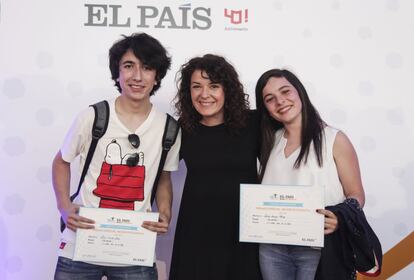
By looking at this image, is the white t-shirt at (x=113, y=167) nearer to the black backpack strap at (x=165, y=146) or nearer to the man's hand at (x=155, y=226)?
the black backpack strap at (x=165, y=146)

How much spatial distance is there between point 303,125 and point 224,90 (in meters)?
0.42

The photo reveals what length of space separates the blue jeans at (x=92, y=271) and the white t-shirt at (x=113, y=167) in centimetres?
5

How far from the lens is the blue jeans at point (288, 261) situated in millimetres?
1578

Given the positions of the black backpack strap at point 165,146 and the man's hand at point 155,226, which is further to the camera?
the black backpack strap at point 165,146

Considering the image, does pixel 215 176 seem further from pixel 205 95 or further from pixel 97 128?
pixel 97 128

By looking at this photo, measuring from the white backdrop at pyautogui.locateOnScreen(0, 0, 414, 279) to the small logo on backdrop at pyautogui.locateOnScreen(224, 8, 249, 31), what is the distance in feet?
0.04

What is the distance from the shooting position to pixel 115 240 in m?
1.62

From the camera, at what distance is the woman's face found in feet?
6.03

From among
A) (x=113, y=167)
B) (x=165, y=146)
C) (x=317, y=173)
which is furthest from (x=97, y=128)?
(x=317, y=173)

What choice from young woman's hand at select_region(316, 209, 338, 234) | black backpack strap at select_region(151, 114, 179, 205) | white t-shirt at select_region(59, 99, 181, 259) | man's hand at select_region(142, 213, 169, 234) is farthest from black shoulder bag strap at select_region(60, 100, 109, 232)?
young woman's hand at select_region(316, 209, 338, 234)

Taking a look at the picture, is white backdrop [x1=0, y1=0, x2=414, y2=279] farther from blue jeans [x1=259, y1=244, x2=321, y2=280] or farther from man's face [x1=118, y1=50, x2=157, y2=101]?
blue jeans [x1=259, y1=244, x2=321, y2=280]

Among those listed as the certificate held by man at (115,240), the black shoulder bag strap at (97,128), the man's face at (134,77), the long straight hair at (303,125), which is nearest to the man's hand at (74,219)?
the certificate held by man at (115,240)

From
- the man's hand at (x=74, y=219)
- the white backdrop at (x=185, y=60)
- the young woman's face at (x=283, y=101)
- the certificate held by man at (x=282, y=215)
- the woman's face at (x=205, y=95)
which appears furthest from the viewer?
the white backdrop at (x=185, y=60)

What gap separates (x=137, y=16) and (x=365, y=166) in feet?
5.54
